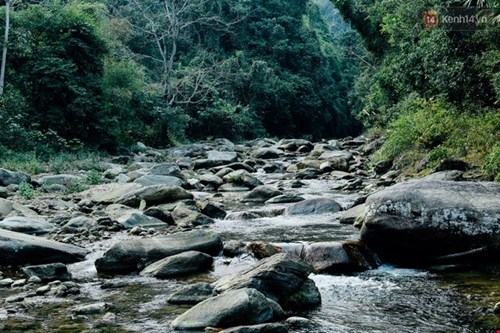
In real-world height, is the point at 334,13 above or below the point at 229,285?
above

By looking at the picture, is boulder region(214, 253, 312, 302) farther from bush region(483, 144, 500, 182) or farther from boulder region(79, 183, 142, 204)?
boulder region(79, 183, 142, 204)

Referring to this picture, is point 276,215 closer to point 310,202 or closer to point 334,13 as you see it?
point 310,202

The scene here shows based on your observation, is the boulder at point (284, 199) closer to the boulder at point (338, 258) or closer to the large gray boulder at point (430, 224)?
the large gray boulder at point (430, 224)

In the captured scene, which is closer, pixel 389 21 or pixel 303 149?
pixel 389 21

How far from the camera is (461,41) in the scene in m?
14.8

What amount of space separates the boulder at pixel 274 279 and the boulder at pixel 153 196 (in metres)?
5.95

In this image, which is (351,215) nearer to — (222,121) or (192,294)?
(192,294)

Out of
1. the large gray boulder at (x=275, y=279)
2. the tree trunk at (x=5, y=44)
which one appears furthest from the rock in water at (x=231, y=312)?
the tree trunk at (x=5, y=44)

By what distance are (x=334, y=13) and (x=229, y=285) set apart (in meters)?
91.4

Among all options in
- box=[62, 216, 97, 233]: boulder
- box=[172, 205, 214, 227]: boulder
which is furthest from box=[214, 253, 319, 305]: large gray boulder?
box=[172, 205, 214, 227]: boulder

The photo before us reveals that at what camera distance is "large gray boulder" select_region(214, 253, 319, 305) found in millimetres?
5676

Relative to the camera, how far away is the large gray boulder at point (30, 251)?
738cm

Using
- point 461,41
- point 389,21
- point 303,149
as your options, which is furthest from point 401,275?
point 303,149

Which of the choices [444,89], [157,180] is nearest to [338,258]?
[157,180]
